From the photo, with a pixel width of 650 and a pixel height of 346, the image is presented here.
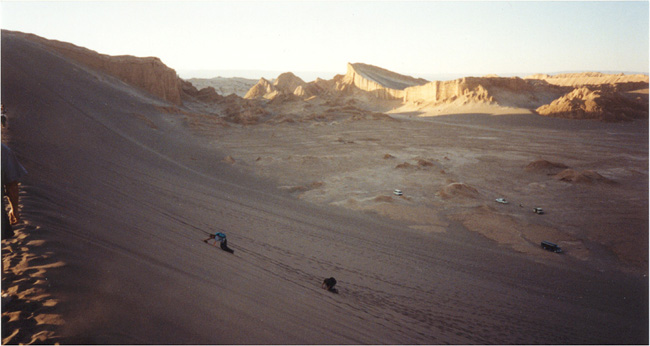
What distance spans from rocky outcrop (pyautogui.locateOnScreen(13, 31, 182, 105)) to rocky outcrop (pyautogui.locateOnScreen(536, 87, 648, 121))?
1395 inches

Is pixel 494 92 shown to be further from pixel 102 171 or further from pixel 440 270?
pixel 102 171

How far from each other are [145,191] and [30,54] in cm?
1884

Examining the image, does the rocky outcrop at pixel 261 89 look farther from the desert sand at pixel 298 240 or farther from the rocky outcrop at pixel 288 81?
the desert sand at pixel 298 240

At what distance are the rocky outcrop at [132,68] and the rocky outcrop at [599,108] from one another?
1395 inches

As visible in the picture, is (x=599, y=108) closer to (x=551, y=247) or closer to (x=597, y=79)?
(x=597, y=79)

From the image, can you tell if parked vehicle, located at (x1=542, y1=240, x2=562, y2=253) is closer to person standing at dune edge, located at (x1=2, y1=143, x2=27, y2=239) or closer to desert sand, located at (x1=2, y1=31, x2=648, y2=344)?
desert sand, located at (x1=2, y1=31, x2=648, y2=344)

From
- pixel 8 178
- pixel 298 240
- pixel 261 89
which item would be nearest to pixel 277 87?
pixel 261 89

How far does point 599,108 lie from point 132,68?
1617 inches

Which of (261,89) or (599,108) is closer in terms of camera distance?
(599,108)

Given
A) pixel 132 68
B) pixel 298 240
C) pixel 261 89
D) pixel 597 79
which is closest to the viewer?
pixel 298 240

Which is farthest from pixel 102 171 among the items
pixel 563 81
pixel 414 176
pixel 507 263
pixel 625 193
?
pixel 563 81

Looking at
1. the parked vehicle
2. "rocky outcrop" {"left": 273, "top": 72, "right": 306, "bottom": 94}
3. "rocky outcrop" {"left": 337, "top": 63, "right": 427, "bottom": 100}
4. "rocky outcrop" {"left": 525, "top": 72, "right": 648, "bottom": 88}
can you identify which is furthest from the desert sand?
"rocky outcrop" {"left": 525, "top": 72, "right": 648, "bottom": 88}

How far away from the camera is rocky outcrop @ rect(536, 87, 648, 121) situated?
29578 mm

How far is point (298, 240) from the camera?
7031 mm
